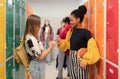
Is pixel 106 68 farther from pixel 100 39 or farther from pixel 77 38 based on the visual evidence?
pixel 77 38

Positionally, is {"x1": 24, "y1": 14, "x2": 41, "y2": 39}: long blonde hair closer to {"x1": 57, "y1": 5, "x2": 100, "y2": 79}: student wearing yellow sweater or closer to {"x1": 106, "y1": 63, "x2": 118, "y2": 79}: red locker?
{"x1": 57, "y1": 5, "x2": 100, "y2": 79}: student wearing yellow sweater

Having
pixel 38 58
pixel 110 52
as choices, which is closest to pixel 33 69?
pixel 38 58

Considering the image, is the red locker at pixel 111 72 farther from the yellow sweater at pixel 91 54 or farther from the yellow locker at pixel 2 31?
the yellow locker at pixel 2 31

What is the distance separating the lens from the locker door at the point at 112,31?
193 centimetres

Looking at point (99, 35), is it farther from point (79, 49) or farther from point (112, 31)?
point (112, 31)

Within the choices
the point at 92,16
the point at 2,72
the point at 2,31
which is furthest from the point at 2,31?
the point at 92,16

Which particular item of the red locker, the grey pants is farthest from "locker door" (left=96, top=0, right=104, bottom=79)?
the grey pants

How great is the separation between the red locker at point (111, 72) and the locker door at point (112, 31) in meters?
0.08

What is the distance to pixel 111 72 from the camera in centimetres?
210

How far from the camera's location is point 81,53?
105 inches

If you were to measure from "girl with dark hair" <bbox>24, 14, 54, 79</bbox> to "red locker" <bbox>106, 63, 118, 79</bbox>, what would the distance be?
76 centimetres

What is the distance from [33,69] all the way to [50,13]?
6.12 meters

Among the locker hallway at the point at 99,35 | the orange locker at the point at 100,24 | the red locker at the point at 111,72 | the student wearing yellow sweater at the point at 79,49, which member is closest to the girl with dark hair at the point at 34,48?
the locker hallway at the point at 99,35

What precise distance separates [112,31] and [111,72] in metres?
0.42
